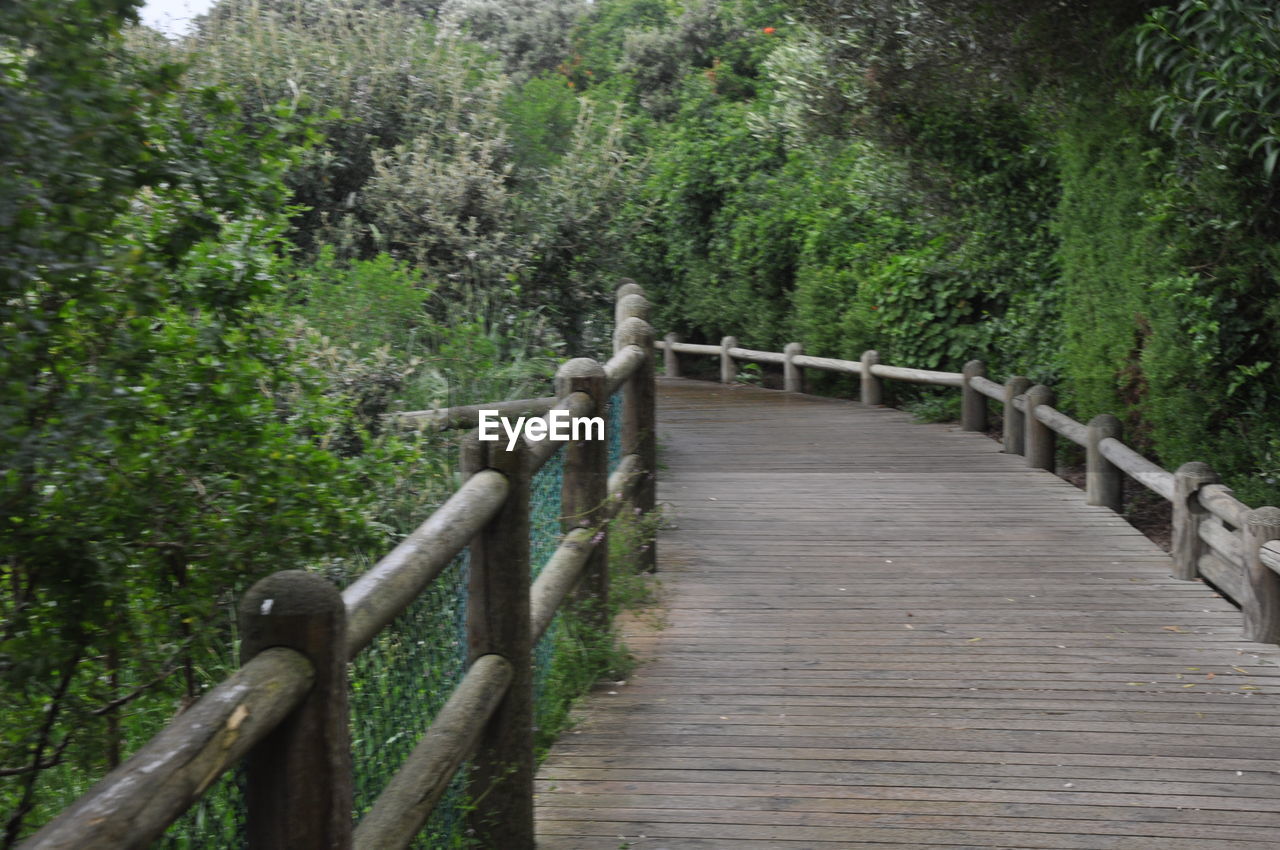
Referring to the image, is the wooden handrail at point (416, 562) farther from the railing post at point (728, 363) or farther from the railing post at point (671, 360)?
the railing post at point (671, 360)

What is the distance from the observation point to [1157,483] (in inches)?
293

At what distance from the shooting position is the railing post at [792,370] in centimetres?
1619

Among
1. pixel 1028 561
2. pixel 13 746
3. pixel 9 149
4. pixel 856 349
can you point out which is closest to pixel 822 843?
pixel 13 746

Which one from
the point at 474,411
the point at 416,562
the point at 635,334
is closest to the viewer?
the point at 416,562

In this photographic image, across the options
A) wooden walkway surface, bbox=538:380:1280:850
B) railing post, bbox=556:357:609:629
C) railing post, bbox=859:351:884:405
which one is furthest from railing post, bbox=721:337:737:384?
railing post, bbox=556:357:609:629

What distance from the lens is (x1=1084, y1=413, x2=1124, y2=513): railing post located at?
28.6 feet

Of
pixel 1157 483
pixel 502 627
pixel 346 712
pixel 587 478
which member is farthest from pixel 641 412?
pixel 346 712

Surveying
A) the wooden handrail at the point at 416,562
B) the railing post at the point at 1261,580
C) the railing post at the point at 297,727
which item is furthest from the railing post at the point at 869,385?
the railing post at the point at 297,727

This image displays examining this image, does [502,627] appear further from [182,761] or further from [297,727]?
[182,761]

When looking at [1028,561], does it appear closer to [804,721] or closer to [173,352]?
[804,721]

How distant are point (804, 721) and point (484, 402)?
4.09 metres

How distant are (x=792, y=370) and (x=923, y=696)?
36.0ft

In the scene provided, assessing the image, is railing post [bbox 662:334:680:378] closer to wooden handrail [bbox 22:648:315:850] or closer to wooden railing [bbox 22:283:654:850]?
wooden railing [bbox 22:283:654:850]

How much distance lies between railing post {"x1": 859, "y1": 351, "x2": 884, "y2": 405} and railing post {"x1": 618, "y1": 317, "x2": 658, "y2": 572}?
7113 millimetres
